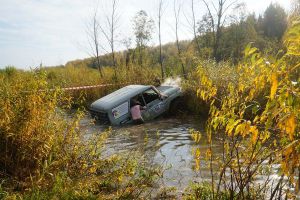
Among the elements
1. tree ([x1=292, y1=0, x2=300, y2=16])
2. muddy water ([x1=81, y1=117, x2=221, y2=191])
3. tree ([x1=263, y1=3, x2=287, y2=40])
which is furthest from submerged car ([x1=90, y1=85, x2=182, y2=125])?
tree ([x1=263, y1=3, x2=287, y2=40])

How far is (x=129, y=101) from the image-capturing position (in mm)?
11023

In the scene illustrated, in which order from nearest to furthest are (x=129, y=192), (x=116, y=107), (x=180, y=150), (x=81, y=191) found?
(x=81, y=191) < (x=129, y=192) < (x=180, y=150) < (x=116, y=107)

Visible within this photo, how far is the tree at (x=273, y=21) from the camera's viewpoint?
105ft

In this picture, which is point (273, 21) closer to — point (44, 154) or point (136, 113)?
point (136, 113)

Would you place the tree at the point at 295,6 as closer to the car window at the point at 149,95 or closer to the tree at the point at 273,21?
the car window at the point at 149,95

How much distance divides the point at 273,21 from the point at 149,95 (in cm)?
2434

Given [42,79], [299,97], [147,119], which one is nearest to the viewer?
[299,97]

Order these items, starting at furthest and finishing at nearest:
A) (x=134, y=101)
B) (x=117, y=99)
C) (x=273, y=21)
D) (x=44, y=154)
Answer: (x=273, y=21) → (x=134, y=101) → (x=117, y=99) → (x=44, y=154)

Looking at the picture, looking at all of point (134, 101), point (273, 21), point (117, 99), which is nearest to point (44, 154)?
point (117, 99)

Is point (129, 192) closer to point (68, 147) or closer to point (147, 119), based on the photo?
point (68, 147)

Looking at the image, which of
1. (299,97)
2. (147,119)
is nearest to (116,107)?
(147,119)

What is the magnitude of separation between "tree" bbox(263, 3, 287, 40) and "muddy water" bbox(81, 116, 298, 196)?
23.5 m

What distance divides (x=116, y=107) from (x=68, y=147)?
17.9 ft

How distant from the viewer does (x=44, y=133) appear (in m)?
4.90
